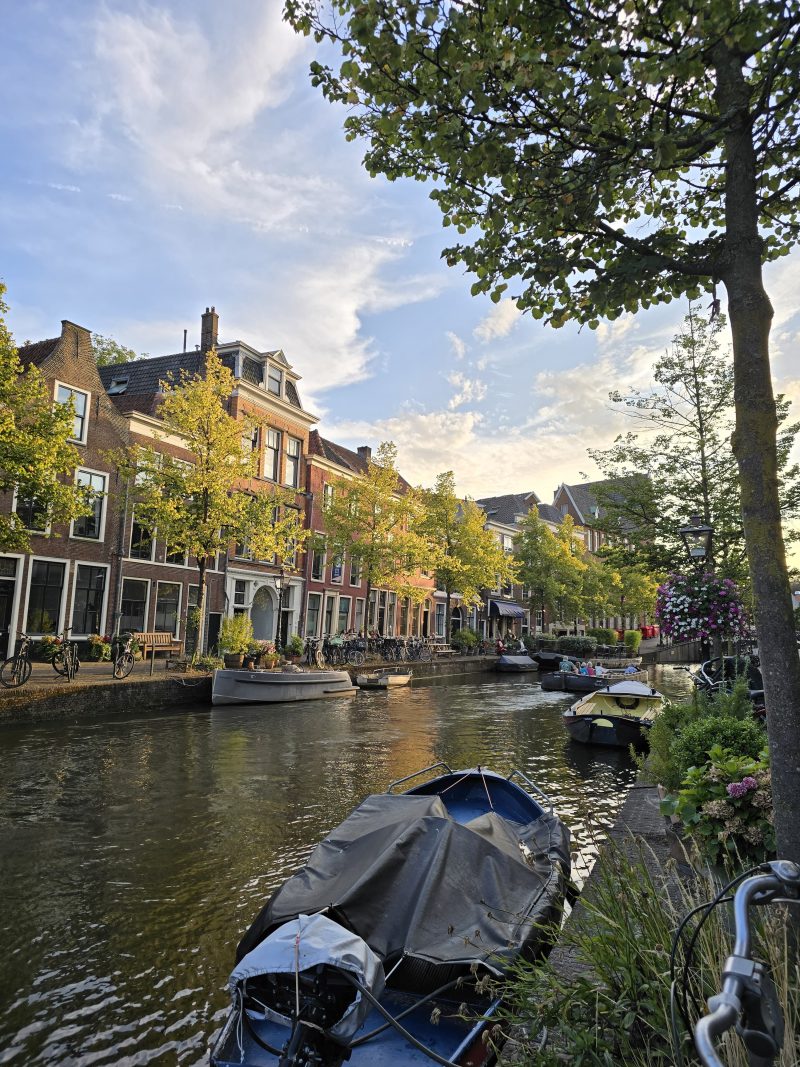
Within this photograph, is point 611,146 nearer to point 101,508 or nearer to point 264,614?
point 101,508

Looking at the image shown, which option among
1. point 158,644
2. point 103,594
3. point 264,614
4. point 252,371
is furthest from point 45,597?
point 252,371

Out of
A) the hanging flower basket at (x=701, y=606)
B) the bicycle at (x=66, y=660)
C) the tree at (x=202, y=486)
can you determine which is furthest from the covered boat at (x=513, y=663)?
the hanging flower basket at (x=701, y=606)

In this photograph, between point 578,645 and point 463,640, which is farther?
point 578,645

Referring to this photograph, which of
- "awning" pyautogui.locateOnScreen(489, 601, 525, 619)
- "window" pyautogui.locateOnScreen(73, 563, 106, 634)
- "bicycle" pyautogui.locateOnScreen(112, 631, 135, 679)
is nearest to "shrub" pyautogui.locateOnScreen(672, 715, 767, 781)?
"bicycle" pyautogui.locateOnScreen(112, 631, 135, 679)

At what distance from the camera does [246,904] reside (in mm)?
6633

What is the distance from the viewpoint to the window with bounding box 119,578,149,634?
25109 millimetres

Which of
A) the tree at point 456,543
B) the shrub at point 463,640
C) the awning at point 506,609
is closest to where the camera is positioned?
the tree at point 456,543

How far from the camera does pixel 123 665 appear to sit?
18.6 m

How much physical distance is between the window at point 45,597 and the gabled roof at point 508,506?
40.3 metres

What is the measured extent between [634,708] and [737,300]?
1618cm

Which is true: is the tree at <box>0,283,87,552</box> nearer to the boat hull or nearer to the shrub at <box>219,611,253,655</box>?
the boat hull

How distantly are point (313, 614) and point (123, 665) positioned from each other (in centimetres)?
1751

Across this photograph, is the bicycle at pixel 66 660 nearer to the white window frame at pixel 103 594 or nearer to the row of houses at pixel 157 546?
the row of houses at pixel 157 546

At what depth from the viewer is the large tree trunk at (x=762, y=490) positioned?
3254mm
